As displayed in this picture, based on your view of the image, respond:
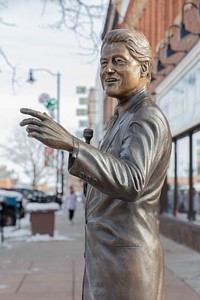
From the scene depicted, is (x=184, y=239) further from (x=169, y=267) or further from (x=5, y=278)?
(x=5, y=278)

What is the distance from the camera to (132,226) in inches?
89.5

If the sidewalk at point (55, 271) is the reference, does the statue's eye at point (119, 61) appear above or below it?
above

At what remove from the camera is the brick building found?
14.0 m

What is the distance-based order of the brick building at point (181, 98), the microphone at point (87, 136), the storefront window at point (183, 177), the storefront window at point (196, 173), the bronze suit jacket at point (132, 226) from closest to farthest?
the bronze suit jacket at point (132, 226)
the microphone at point (87, 136)
the brick building at point (181, 98)
the storefront window at point (196, 173)
the storefront window at point (183, 177)

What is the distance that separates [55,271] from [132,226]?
8.08 metres

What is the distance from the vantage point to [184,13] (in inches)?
559

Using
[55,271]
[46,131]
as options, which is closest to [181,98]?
[55,271]

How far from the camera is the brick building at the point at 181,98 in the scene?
13969 millimetres

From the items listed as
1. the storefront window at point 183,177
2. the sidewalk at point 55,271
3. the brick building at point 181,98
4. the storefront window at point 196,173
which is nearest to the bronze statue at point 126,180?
the sidewalk at point 55,271

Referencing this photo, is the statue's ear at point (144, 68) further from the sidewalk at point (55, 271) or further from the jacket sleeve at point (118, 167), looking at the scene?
the sidewalk at point (55, 271)

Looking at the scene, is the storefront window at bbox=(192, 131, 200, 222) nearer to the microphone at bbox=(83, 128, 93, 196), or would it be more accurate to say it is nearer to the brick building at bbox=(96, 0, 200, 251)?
the brick building at bbox=(96, 0, 200, 251)

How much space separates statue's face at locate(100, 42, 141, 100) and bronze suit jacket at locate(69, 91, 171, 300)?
0.27 ft

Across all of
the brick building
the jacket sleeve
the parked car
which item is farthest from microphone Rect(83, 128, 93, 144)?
the parked car

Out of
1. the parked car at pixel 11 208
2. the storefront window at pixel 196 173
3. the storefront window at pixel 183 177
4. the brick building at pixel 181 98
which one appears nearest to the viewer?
the brick building at pixel 181 98
